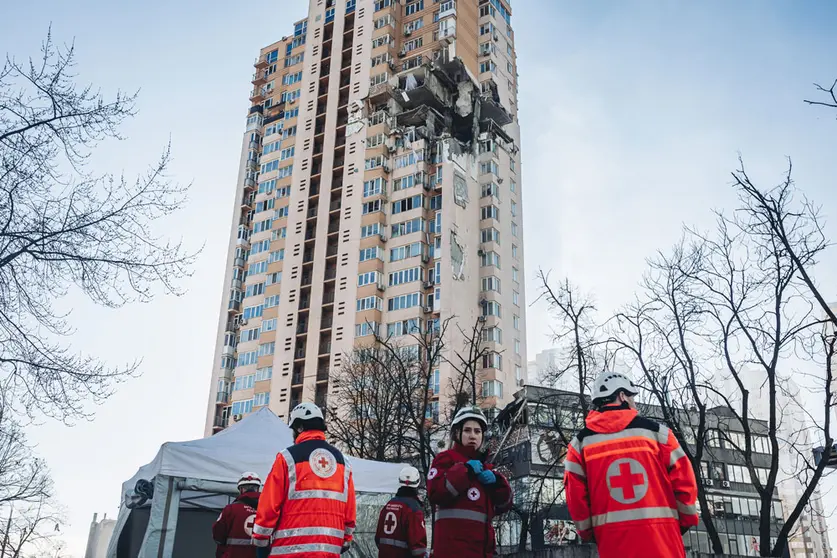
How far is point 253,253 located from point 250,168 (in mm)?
11134

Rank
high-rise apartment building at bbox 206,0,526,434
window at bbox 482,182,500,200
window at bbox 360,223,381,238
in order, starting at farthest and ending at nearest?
window at bbox 482,182,500,200 → window at bbox 360,223,381,238 → high-rise apartment building at bbox 206,0,526,434

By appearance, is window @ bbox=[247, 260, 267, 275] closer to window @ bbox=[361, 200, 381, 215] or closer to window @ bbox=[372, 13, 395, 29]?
window @ bbox=[361, 200, 381, 215]

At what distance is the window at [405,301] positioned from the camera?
48062 millimetres

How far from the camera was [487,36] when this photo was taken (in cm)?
5934

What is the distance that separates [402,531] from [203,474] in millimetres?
4645

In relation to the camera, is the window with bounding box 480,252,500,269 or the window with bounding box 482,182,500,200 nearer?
the window with bounding box 480,252,500,269

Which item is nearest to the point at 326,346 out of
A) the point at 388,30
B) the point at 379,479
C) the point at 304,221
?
the point at 304,221

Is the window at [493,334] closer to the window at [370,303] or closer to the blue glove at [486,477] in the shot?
the window at [370,303]

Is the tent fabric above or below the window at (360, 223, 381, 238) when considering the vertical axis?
below

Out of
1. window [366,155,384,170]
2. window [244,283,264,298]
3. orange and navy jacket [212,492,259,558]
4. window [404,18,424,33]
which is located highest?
window [404,18,424,33]

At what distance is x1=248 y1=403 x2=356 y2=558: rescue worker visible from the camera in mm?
5379

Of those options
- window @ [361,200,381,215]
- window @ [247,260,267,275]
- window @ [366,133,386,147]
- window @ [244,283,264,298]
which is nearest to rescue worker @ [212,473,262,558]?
window @ [361,200,381,215]

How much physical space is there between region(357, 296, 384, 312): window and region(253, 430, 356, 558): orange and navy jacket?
142 ft

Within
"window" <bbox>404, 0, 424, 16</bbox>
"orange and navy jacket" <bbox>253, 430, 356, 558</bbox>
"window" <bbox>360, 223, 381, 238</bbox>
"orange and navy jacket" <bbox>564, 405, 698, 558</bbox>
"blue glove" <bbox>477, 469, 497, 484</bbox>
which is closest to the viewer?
"orange and navy jacket" <bbox>564, 405, 698, 558</bbox>
